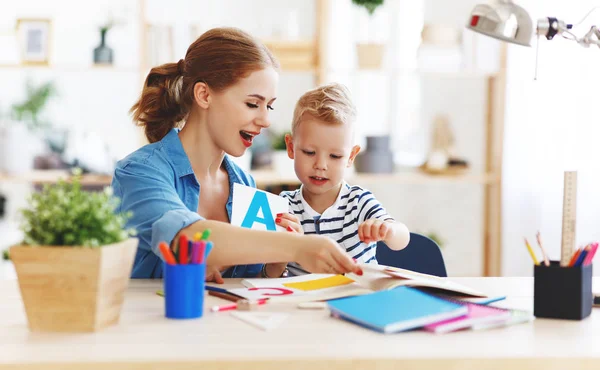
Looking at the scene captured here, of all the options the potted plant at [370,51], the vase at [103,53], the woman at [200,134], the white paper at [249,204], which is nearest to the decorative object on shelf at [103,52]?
the vase at [103,53]

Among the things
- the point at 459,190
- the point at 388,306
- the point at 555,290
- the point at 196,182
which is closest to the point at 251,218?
the point at 196,182

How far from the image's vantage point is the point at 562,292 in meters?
1.25

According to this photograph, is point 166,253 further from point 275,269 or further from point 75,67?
point 75,67

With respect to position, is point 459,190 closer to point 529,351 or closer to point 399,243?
point 399,243

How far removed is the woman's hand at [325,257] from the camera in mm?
1296

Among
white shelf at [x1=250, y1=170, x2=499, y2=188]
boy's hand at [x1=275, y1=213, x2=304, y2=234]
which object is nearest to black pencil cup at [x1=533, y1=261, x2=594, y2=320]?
boy's hand at [x1=275, y1=213, x2=304, y2=234]

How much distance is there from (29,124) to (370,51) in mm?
1947

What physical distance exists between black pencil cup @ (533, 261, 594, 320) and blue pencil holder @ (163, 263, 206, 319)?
23.2 inches

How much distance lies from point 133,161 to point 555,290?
99 cm

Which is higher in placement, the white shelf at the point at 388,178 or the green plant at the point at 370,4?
the green plant at the point at 370,4

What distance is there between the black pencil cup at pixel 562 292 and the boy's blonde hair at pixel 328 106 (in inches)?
29.1

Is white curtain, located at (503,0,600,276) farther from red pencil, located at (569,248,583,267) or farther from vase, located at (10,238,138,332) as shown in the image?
vase, located at (10,238,138,332)

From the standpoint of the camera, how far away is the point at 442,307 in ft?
3.99

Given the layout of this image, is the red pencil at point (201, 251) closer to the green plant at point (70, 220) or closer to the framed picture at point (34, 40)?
the green plant at point (70, 220)
